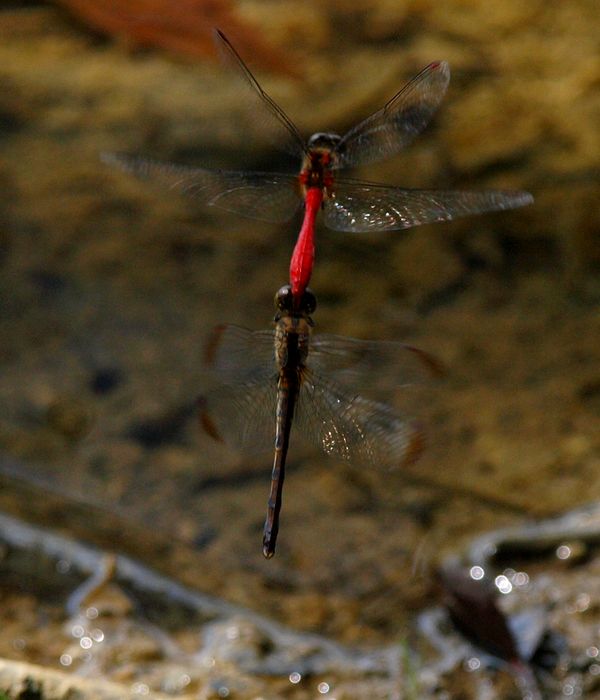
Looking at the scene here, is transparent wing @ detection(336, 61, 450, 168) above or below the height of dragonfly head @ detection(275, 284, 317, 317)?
above

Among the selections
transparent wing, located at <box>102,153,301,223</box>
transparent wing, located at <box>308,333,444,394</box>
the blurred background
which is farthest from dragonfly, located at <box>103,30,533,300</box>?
the blurred background

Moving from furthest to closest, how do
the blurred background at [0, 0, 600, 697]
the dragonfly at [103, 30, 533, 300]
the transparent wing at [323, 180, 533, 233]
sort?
the blurred background at [0, 0, 600, 697]
the dragonfly at [103, 30, 533, 300]
the transparent wing at [323, 180, 533, 233]

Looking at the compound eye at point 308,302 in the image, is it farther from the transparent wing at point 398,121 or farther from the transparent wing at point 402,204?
the transparent wing at point 398,121

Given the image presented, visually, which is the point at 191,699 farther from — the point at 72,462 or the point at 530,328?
the point at 530,328

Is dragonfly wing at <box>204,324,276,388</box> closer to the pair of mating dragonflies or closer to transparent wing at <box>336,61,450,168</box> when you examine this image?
the pair of mating dragonflies

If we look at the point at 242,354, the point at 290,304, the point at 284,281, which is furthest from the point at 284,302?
the point at 284,281

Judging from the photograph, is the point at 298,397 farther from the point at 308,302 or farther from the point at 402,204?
the point at 402,204

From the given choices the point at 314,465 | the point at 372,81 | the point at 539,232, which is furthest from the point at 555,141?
the point at 314,465
